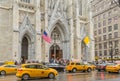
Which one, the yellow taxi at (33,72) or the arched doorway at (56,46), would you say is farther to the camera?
the arched doorway at (56,46)

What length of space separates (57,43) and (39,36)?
6.47 metres

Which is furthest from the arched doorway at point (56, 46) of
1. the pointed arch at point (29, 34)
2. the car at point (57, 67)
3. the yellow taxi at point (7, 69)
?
the yellow taxi at point (7, 69)

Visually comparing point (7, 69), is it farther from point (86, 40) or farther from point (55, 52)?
point (86, 40)

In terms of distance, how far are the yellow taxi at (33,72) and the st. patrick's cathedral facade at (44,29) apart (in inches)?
759

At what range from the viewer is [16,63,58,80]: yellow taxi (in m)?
24.3

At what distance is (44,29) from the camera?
161 ft

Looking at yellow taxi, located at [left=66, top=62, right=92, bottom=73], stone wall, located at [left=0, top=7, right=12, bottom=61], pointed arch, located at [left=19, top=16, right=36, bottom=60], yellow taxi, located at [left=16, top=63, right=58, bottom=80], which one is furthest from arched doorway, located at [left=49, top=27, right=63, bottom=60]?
yellow taxi, located at [left=16, top=63, right=58, bottom=80]

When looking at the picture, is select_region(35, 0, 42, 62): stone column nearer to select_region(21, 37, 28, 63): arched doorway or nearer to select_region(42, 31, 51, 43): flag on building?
select_region(42, 31, 51, 43): flag on building

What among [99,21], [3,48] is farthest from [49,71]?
[99,21]

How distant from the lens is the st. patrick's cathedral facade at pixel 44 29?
1770 inches

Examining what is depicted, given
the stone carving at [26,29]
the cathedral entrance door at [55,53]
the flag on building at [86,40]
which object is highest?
the stone carving at [26,29]

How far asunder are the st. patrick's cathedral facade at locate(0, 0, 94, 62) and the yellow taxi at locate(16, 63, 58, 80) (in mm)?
19268

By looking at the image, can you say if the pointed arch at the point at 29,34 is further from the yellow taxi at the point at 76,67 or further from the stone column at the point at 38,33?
the yellow taxi at the point at 76,67

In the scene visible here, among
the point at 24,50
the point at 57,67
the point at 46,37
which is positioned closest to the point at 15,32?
the point at 24,50
